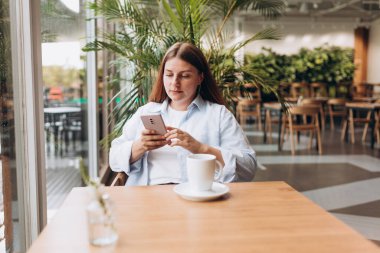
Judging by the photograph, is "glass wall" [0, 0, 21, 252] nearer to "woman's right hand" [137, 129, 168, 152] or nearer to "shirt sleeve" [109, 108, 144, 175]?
"shirt sleeve" [109, 108, 144, 175]

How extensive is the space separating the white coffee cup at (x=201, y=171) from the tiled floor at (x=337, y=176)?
204 centimetres

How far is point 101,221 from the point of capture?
0.85m

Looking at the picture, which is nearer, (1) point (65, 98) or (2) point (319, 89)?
(1) point (65, 98)

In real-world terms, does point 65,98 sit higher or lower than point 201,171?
higher

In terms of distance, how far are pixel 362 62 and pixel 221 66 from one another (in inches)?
462

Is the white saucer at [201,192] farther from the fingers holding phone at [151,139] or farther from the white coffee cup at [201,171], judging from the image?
the fingers holding phone at [151,139]

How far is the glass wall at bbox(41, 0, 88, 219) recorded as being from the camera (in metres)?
2.96

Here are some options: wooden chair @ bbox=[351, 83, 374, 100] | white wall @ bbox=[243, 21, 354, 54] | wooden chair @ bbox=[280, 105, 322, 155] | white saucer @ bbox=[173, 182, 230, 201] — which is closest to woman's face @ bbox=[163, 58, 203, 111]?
white saucer @ bbox=[173, 182, 230, 201]

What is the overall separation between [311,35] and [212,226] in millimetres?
13389

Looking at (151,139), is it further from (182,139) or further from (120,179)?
(120,179)

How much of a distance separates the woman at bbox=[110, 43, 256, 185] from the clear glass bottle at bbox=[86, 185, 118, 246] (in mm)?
669

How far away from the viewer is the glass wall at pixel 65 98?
9.72 feet

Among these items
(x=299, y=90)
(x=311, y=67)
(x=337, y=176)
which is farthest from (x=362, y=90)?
(x=337, y=176)

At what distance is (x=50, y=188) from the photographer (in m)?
3.54
